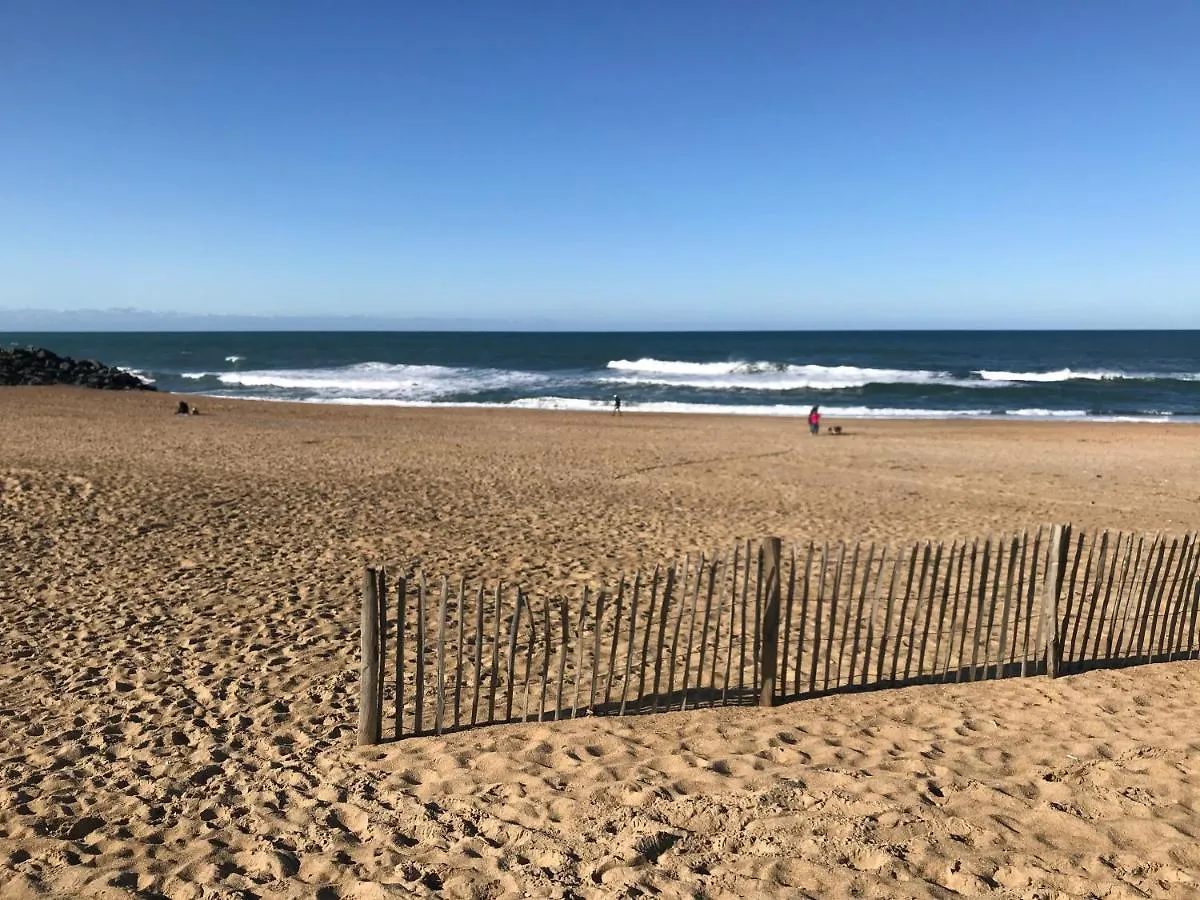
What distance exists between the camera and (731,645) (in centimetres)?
568

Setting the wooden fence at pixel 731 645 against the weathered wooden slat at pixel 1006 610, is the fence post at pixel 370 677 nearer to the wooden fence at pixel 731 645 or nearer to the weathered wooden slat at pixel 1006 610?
the wooden fence at pixel 731 645

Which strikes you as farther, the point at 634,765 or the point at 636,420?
the point at 636,420

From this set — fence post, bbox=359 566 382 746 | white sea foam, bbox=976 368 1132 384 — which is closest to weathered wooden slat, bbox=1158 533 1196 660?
fence post, bbox=359 566 382 746

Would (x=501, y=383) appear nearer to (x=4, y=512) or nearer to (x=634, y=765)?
(x=4, y=512)

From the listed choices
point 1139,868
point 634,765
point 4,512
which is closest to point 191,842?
point 634,765

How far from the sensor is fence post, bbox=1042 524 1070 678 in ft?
21.4

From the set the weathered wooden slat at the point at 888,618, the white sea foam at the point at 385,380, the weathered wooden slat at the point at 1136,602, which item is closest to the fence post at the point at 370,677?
the weathered wooden slat at the point at 888,618

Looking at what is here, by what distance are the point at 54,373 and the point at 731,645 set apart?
4376cm

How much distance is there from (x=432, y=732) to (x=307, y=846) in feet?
4.54

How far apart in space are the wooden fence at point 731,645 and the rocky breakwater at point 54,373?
38277 millimetres

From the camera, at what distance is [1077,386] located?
1961 inches

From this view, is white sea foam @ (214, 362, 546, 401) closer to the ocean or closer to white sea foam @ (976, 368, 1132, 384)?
the ocean

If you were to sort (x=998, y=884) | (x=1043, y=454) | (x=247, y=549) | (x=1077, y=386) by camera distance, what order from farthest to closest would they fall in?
(x=1077, y=386) < (x=1043, y=454) < (x=247, y=549) < (x=998, y=884)

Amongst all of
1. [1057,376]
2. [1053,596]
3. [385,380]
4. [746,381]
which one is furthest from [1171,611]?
[1057,376]
